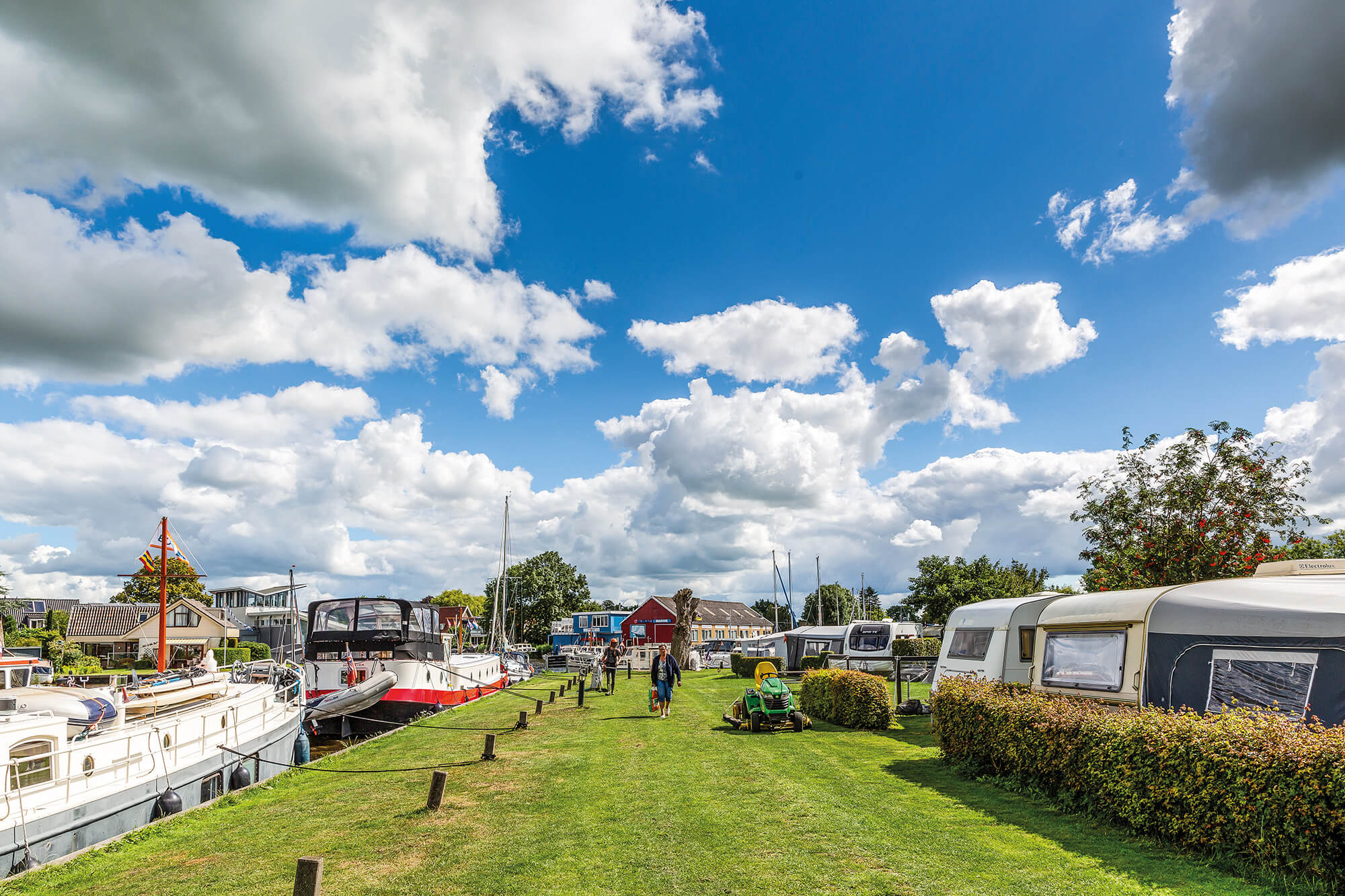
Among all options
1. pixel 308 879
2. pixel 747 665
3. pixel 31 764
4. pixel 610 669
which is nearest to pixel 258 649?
pixel 747 665

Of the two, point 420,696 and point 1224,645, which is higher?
point 1224,645

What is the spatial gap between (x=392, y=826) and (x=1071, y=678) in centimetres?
1009

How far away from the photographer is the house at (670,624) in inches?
2931

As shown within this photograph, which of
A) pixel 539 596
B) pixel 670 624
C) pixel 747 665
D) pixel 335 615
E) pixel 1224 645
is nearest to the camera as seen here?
pixel 1224 645

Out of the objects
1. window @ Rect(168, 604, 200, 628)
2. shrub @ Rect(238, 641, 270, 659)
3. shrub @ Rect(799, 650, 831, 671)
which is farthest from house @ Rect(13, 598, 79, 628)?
shrub @ Rect(799, 650, 831, 671)

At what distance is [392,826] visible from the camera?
898 cm

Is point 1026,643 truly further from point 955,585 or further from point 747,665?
point 955,585

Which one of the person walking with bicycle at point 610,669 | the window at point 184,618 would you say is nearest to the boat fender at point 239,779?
the person walking with bicycle at point 610,669

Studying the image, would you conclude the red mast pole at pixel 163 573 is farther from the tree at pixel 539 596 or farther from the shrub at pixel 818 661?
the tree at pixel 539 596

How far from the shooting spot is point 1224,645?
29.5ft

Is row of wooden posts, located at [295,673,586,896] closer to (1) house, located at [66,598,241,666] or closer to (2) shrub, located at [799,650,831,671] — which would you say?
(2) shrub, located at [799,650,831,671]

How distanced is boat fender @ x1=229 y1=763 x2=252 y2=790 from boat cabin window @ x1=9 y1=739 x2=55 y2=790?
4.02 metres

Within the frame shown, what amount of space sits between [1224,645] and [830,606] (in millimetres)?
110655

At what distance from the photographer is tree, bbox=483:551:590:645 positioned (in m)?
95.8
